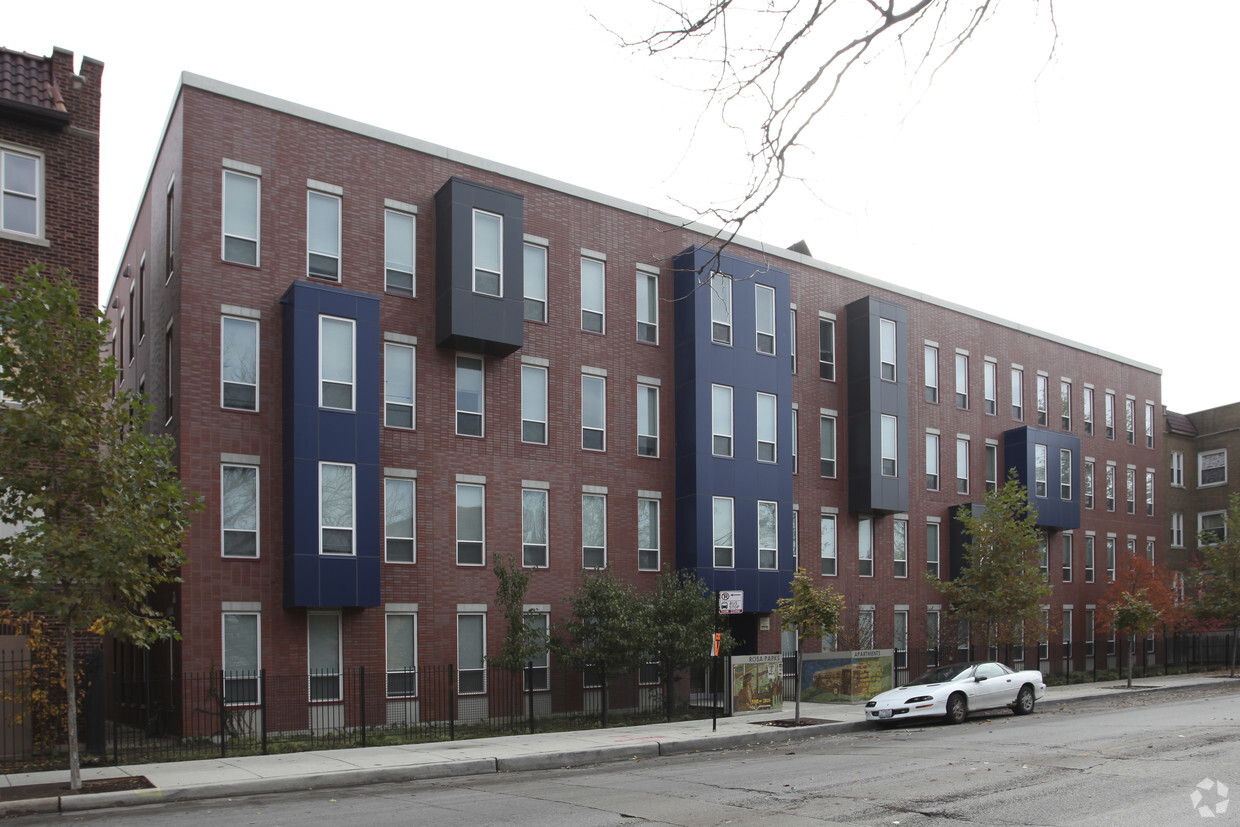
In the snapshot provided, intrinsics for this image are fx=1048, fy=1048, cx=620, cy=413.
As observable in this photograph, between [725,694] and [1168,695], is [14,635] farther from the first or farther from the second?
[1168,695]

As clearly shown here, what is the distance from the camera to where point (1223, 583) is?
43.0 meters

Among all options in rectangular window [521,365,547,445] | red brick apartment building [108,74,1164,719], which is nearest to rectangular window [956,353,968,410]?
red brick apartment building [108,74,1164,719]

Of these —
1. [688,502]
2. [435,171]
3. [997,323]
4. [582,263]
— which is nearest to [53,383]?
[435,171]

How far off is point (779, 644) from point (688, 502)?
5.91 m

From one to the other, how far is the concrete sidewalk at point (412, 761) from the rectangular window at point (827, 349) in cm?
1334

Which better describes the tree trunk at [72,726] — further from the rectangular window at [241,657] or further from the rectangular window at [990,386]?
the rectangular window at [990,386]

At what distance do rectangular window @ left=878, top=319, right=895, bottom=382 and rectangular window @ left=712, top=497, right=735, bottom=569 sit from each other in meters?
8.82

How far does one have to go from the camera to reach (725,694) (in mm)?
25547

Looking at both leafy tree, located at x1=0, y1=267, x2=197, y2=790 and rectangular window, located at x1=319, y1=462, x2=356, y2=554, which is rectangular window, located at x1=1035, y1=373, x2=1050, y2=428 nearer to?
rectangular window, located at x1=319, y1=462, x2=356, y2=554

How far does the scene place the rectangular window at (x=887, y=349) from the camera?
3556 centimetres

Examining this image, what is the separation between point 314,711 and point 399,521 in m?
4.72

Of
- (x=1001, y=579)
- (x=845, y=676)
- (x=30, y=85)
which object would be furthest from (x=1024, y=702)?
(x=30, y=85)

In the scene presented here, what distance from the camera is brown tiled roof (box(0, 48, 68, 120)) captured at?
771 inches

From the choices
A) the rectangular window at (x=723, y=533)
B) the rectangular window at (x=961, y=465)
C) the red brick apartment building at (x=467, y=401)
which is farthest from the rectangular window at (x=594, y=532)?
the rectangular window at (x=961, y=465)
